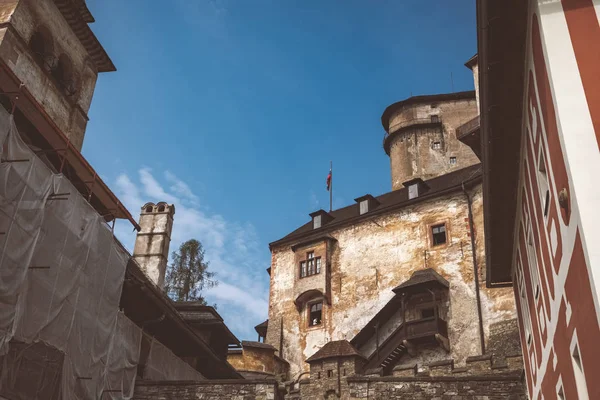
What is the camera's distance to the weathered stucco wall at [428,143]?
43.5 meters

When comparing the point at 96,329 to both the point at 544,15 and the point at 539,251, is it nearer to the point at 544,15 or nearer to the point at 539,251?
the point at 539,251

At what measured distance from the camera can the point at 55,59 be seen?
2072 centimetres

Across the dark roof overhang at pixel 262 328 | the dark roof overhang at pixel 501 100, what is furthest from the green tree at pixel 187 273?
the dark roof overhang at pixel 501 100

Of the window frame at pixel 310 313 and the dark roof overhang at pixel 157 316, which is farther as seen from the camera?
the window frame at pixel 310 313

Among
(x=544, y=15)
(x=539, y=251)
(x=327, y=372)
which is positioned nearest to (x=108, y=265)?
(x=327, y=372)

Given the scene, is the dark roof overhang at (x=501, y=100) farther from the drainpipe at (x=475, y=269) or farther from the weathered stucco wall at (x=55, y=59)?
the drainpipe at (x=475, y=269)

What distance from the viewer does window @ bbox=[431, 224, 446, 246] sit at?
32178 mm

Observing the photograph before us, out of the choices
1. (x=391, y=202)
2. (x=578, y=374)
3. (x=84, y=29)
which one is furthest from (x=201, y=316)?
(x=578, y=374)

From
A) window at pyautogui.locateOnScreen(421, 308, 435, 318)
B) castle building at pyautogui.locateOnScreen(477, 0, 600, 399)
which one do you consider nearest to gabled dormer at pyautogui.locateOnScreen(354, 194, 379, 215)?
window at pyautogui.locateOnScreen(421, 308, 435, 318)

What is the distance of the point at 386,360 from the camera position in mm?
29234

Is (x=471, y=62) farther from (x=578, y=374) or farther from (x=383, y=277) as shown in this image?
(x=578, y=374)

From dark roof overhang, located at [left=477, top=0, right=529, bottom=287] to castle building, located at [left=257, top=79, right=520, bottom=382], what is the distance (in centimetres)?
1441

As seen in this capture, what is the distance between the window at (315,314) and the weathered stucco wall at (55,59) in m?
18.1

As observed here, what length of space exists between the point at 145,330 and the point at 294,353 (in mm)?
16518
